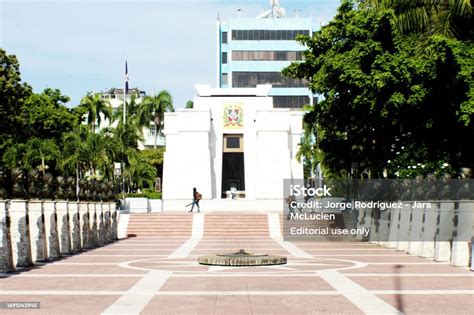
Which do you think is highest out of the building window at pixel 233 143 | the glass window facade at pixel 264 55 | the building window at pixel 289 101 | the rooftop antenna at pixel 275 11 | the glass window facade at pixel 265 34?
the rooftop antenna at pixel 275 11

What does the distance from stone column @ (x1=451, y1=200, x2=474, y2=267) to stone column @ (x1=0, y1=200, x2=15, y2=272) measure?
11.9 meters

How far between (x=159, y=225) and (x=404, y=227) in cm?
1616

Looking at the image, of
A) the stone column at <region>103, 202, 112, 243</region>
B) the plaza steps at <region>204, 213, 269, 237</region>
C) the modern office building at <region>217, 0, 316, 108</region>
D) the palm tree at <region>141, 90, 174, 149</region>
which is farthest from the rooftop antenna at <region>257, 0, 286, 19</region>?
the stone column at <region>103, 202, 112, 243</region>

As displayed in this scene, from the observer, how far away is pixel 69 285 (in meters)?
14.8

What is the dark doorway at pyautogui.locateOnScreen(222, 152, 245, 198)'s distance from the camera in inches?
2721

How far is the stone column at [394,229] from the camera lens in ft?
90.3

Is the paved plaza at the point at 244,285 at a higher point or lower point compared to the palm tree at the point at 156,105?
lower

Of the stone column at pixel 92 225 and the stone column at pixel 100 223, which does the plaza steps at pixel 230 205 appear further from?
the stone column at pixel 92 225

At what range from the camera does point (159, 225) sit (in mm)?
38781

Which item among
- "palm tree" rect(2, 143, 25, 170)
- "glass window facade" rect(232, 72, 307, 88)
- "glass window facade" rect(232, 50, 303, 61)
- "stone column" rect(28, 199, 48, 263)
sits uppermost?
"glass window facade" rect(232, 50, 303, 61)

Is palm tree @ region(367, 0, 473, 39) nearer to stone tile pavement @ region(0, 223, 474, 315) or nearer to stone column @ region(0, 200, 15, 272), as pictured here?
stone tile pavement @ region(0, 223, 474, 315)

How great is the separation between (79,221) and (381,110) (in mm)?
11649

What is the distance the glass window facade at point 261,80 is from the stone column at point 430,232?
74.0m

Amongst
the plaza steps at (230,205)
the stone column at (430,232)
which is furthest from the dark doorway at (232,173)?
the stone column at (430,232)
